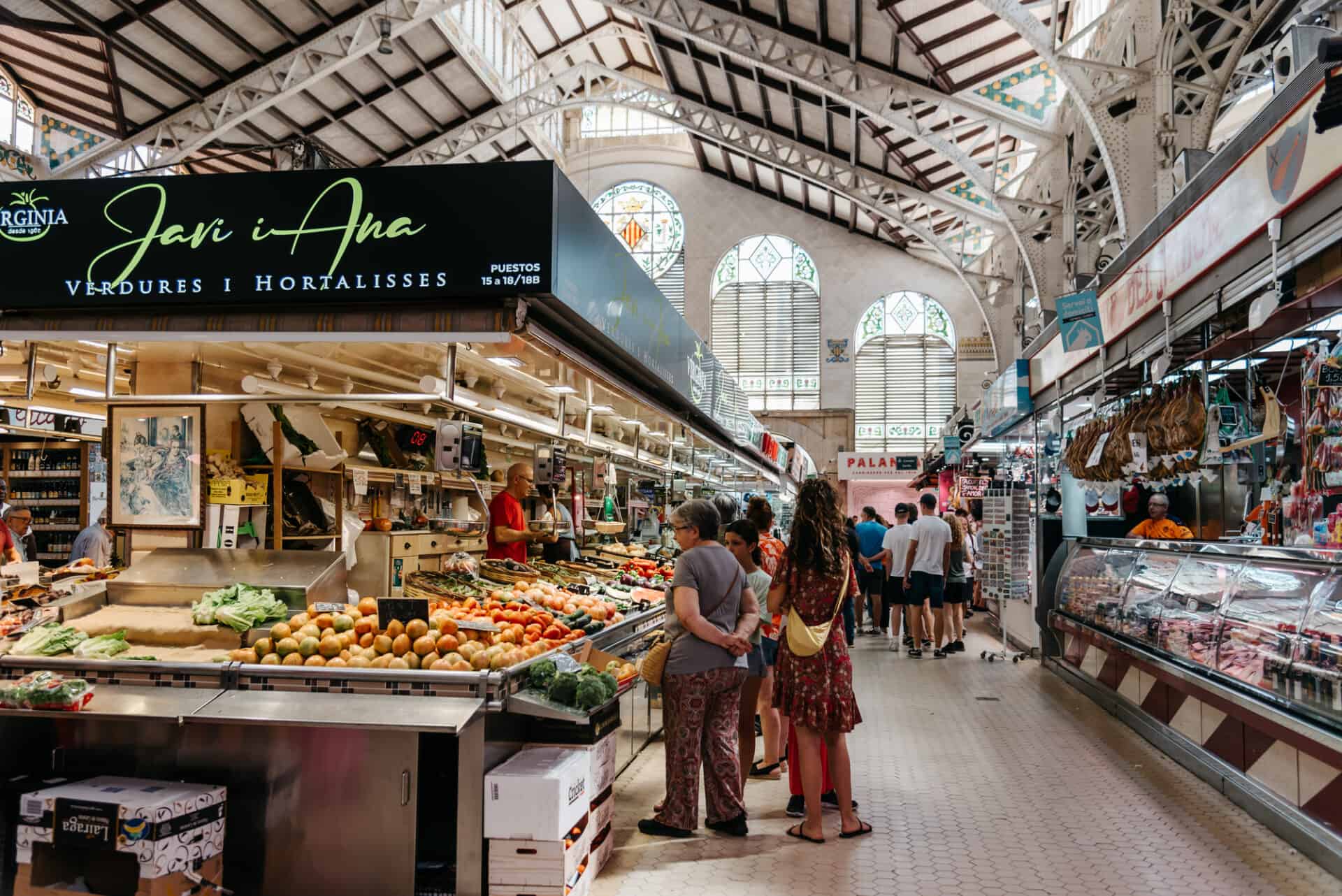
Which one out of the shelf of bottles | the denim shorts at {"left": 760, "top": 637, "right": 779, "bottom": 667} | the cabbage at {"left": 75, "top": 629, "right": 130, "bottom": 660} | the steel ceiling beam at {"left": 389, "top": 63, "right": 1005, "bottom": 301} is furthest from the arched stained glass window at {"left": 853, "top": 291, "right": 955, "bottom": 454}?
the cabbage at {"left": 75, "top": 629, "right": 130, "bottom": 660}

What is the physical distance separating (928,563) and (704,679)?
624cm

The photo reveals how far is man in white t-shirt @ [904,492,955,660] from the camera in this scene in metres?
9.90

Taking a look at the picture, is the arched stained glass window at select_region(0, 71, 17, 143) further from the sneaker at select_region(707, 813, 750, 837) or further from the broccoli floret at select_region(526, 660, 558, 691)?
the sneaker at select_region(707, 813, 750, 837)

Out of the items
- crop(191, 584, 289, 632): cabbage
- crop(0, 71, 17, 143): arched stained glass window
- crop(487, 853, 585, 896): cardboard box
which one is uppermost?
crop(0, 71, 17, 143): arched stained glass window

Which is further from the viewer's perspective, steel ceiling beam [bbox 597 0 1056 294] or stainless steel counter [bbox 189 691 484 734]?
steel ceiling beam [bbox 597 0 1056 294]

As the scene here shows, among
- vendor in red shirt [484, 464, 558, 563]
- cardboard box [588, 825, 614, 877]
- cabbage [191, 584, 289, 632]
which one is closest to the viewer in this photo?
cardboard box [588, 825, 614, 877]

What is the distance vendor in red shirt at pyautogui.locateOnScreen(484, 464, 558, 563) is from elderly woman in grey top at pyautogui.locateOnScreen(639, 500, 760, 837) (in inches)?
99.0

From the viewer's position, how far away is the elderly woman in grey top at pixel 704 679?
418 centimetres

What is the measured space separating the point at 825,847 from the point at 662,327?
8.77 ft

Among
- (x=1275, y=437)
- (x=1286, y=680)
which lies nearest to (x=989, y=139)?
(x=1275, y=437)

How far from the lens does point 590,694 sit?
11.8 feet

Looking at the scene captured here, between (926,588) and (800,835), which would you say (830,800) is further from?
(926,588)

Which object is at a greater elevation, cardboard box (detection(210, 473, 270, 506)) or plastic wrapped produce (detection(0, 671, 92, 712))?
cardboard box (detection(210, 473, 270, 506))

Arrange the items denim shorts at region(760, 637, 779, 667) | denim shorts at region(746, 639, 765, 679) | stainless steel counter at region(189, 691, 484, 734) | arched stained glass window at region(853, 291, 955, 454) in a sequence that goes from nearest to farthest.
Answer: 1. stainless steel counter at region(189, 691, 484, 734)
2. denim shorts at region(746, 639, 765, 679)
3. denim shorts at region(760, 637, 779, 667)
4. arched stained glass window at region(853, 291, 955, 454)
